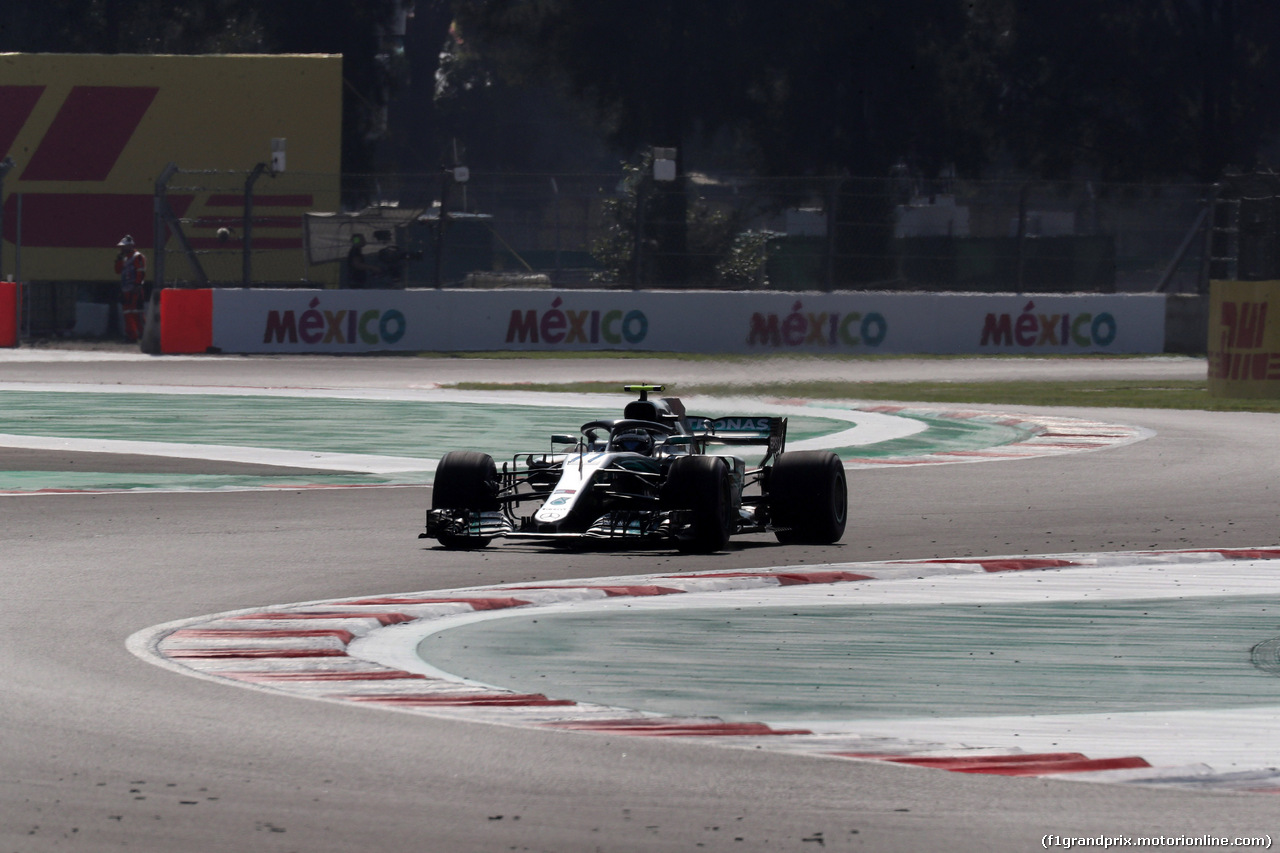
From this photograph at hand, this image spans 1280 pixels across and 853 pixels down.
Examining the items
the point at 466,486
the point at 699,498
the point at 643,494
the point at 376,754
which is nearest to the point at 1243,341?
the point at 643,494

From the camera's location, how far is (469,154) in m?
93.5

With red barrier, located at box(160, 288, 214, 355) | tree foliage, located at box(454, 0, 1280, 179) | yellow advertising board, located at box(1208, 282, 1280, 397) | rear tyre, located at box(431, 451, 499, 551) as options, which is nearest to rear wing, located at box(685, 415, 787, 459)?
rear tyre, located at box(431, 451, 499, 551)

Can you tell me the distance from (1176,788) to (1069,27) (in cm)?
3964

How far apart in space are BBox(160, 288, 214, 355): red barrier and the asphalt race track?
18494 millimetres

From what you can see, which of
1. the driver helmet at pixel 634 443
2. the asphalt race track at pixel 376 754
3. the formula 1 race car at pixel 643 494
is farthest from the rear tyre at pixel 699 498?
the driver helmet at pixel 634 443

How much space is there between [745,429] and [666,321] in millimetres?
20311

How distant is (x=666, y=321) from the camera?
32469 millimetres

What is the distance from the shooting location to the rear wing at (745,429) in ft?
39.6

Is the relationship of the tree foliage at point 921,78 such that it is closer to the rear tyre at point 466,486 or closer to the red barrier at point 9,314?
the red barrier at point 9,314

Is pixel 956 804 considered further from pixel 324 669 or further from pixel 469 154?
pixel 469 154

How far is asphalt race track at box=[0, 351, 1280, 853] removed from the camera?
195 inches

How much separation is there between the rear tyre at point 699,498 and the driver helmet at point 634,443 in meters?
0.60

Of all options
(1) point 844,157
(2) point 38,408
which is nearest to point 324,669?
(2) point 38,408

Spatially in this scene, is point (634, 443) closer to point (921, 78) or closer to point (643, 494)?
point (643, 494)
